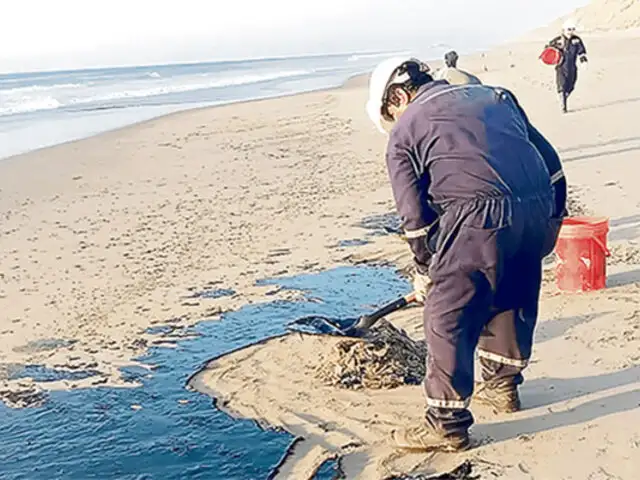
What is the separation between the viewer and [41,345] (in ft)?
19.5

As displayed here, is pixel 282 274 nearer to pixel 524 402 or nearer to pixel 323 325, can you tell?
pixel 323 325

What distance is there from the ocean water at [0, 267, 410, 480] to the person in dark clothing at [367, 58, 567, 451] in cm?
79

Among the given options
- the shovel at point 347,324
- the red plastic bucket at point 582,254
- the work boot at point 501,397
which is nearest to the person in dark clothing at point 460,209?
the work boot at point 501,397

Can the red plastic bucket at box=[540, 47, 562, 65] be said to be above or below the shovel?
above

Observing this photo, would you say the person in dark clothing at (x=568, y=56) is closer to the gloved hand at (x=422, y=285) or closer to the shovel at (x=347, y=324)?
the shovel at (x=347, y=324)

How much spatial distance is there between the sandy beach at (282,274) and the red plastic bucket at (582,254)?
0.38ft

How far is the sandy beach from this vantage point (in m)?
4.21

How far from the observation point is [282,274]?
7.36 meters

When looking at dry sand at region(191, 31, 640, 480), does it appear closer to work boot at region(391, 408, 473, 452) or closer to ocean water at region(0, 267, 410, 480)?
work boot at region(391, 408, 473, 452)

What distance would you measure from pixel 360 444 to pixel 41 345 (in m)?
2.83

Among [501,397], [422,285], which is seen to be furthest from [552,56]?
[422,285]

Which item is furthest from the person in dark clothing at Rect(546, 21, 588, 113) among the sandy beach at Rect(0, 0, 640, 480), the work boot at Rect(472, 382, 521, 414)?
the work boot at Rect(472, 382, 521, 414)

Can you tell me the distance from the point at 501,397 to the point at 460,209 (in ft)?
3.89

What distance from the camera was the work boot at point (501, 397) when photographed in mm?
4355
